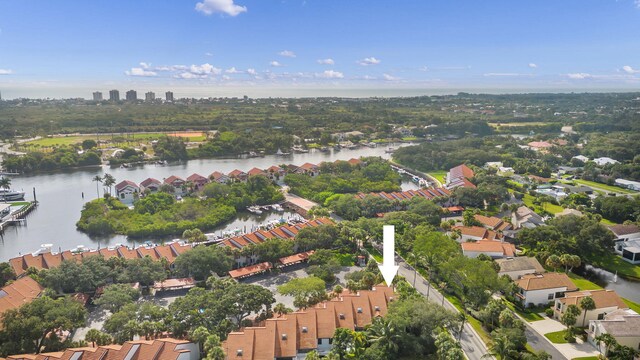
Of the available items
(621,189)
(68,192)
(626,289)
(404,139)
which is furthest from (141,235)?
(404,139)

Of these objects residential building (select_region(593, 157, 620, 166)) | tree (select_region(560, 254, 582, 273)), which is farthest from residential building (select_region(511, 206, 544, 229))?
residential building (select_region(593, 157, 620, 166))

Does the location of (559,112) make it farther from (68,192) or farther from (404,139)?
(68,192)

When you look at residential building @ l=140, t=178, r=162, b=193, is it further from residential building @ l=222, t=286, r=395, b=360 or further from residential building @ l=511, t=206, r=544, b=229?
residential building @ l=511, t=206, r=544, b=229

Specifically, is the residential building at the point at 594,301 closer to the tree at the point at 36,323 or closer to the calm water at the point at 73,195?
the tree at the point at 36,323

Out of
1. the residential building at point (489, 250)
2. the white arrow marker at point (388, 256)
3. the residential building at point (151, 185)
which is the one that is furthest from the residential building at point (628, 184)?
the residential building at point (151, 185)

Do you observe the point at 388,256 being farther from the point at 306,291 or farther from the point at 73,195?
the point at 73,195

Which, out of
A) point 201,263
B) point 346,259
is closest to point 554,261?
point 346,259
